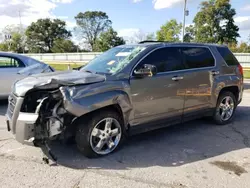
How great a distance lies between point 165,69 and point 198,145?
150 cm

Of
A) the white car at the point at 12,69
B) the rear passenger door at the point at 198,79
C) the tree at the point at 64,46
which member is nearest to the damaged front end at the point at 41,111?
the rear passenger door at the point at 198,79

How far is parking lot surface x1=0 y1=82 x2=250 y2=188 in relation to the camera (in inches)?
132

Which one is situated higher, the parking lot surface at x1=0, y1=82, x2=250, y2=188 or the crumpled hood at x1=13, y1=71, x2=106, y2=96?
the crumpled hood at x1=13, y1=71, x2=106, y2=96

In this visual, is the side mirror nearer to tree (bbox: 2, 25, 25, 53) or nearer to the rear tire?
the rear tire

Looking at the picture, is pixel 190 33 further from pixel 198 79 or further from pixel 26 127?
pixel 26 127

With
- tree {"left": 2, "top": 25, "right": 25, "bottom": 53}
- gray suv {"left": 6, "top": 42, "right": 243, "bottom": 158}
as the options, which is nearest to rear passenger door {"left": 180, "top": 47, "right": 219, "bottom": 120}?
gray suv {"left": 6, "top": 42, "right": 243, "bottom": 158}

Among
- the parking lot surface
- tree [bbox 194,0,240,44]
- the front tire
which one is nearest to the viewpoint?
the parking lot surface

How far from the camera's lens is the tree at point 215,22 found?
3944 centimetres

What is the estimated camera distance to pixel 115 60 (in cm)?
466

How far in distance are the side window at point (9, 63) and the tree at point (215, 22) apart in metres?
36.2

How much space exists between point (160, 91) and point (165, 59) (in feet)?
2.13

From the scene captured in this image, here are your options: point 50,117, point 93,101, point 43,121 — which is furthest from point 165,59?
point 43,121

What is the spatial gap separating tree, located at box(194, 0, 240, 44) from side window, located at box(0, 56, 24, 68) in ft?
119

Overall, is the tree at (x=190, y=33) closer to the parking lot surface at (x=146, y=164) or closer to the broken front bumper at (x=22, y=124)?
the parking lot surface at (x=146, y=164)
